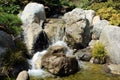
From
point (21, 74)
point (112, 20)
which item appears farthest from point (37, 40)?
point (112, 20)

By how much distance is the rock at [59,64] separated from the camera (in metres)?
15.3

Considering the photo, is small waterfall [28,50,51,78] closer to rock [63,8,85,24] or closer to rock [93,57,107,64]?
rock [93,57,107,64]

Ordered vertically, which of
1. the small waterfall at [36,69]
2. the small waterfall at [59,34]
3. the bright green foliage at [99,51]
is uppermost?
the small waterfall at [59,34]

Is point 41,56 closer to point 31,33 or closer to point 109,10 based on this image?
point 31,33

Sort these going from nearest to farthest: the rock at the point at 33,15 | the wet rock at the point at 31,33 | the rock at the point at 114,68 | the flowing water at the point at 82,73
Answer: the flowing water at the point at 82,73 → the rock at the point at 114,68 → the wet rock at the point at 31,33 → the rock at the point at 33,15

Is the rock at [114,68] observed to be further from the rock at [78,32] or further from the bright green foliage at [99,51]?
the rock at [78,32]

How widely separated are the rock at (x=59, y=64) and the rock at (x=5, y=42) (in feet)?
6.87

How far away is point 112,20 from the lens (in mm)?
19891

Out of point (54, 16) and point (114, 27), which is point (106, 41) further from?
point (54, 16)

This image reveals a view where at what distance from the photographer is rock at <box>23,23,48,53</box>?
17.8 meters

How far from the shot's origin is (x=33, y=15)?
19094mm

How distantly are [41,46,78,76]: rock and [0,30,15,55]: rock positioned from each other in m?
2.09

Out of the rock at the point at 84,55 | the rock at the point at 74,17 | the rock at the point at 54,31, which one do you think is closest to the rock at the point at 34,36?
the rock at the point at 54,31

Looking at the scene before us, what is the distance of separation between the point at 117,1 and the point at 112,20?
11.9 ft
